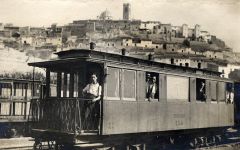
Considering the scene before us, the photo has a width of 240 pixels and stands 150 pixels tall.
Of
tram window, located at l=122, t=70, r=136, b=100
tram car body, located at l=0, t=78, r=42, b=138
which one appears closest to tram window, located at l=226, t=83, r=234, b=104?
tram window, located at l=122, t=70, r=136, b=100

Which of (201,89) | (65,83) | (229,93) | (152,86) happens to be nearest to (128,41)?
(229,93)

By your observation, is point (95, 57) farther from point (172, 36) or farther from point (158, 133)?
point (172, 36)

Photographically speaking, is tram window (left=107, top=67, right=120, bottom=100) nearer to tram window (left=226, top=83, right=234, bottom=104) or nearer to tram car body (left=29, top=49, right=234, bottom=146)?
tram car body (left=29, top=49, right=234, bottom=146)

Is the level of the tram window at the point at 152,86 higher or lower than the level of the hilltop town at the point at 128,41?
lower

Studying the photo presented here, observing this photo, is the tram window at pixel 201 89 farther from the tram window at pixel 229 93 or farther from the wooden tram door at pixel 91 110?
the wooden tram door at pixel 91 110

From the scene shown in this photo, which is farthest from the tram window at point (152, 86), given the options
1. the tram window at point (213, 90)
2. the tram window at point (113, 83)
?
the tram window at point (213, 90)

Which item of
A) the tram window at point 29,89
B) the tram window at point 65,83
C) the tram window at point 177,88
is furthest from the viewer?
the tram window at point 29,89

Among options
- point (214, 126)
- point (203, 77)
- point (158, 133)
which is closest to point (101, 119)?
point (158, 133)
